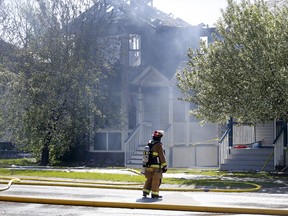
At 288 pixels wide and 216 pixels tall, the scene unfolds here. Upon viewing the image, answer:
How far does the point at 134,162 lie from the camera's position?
27219 mm

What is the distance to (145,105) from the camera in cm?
3008

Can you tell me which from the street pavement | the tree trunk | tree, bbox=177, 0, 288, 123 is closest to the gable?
the tree trunk

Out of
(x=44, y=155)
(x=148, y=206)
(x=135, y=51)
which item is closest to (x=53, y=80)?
(x=44, y=155)

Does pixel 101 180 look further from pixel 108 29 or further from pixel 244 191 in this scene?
pixel 108 29

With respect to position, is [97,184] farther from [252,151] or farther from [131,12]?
[131,12]

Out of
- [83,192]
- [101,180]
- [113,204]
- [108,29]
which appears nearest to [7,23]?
[108,29]

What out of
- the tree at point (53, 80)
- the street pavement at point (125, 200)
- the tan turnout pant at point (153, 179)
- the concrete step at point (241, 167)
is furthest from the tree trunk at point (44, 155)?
the tan turnout pant at point (153, 179)

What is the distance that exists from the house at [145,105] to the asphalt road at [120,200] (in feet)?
40.9

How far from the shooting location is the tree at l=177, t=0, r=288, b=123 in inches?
745

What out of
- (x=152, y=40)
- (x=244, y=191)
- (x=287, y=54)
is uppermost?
(x=152, y=40)

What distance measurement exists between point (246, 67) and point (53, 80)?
10145 mm

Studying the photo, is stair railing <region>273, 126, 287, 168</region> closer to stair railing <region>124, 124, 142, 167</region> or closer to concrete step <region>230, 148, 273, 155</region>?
concrete step <region>230, 148, 273, 155</region>

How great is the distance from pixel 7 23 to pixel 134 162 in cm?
902

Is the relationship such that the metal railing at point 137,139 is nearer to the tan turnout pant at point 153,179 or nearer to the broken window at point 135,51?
the broken window at point 135,51
